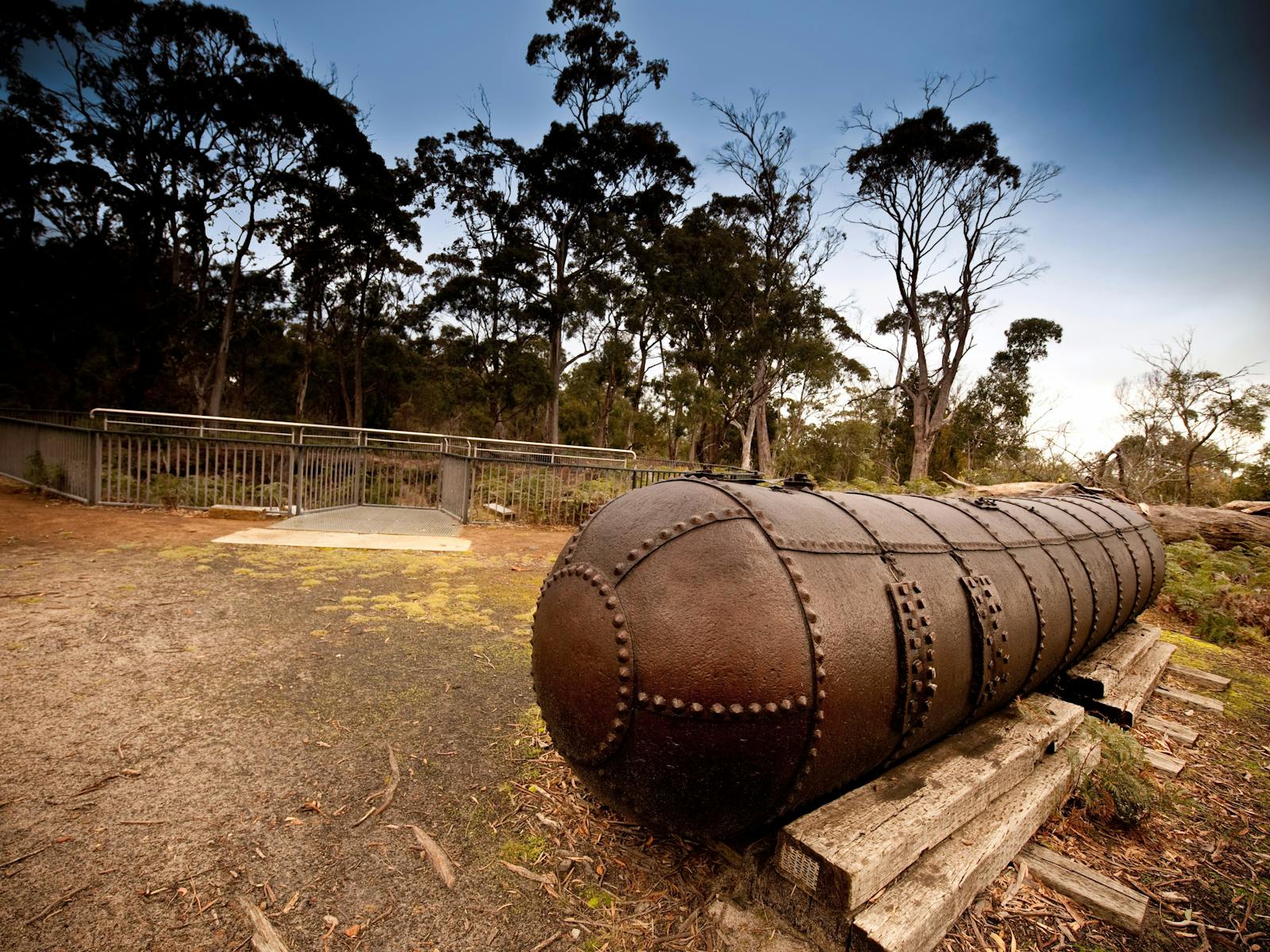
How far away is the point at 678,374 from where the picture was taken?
25109 mm

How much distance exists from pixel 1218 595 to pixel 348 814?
9997mm

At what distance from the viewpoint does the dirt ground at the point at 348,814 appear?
1809mm

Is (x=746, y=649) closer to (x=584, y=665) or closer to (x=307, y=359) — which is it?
(x=584, y=665)

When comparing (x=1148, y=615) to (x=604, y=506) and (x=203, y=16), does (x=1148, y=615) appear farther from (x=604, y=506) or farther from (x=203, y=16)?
(x=203, y=16)

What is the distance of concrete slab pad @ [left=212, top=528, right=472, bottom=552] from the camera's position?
7148 millimetres

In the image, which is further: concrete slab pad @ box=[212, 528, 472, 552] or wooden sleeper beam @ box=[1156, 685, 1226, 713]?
concrete slab pad @ box=[212, 528, 472, 552]

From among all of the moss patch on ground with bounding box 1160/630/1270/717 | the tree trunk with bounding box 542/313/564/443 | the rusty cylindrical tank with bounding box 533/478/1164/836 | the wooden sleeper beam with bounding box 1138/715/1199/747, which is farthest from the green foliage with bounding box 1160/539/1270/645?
the tree trunk with bounding box 542/313/564/443

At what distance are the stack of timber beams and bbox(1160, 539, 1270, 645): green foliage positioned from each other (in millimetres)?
5232

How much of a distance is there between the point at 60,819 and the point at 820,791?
9.78 feet

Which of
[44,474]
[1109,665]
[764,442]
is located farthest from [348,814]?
[764,442]

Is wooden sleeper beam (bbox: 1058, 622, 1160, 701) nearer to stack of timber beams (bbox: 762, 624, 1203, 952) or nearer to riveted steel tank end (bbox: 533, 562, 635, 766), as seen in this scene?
stack of timber beams (bbox: 762, 624, 1203, 952)

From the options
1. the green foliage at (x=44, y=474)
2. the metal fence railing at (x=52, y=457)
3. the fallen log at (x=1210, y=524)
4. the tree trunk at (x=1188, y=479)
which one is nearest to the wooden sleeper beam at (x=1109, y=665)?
the fallen log at (x=1210, y=524)

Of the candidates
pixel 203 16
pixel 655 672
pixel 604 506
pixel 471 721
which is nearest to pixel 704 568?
pixel 655 672

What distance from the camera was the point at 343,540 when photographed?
24.9 feet
